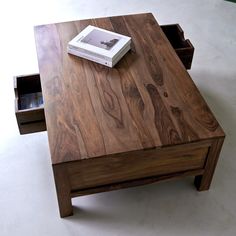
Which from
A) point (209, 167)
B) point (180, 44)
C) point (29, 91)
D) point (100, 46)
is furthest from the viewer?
A: point (180, 44)

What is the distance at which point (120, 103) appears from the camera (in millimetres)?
1352

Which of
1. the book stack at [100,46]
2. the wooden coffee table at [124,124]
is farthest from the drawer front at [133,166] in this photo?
the book stack at [100,46]

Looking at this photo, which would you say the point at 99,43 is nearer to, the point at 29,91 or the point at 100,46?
the point at 100,46

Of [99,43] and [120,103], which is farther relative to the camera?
[99,43]

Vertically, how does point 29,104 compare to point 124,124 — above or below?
below

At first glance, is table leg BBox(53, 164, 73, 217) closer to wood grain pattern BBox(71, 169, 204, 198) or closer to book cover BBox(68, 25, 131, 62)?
wood grain pattern BBox(71, 169, 204, 198)

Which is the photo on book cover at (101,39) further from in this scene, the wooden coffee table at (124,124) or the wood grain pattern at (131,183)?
the wood grain pattern at (131,183)

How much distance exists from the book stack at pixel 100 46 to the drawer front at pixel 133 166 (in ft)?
Answer: 1.51

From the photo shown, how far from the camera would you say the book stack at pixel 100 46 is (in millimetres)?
1498

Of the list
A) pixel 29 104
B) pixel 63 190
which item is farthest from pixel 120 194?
pixel 29 104

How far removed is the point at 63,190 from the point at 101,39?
713mm

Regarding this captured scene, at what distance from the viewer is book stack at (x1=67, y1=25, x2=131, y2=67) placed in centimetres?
150

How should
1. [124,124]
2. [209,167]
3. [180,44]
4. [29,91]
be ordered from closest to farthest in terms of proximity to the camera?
[124,124] → [209,167] → [29,91] → [180,44]

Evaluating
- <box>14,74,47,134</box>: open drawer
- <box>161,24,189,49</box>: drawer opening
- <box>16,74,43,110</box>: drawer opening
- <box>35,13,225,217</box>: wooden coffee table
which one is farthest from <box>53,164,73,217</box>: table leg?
<box>161,24,189,49</box>: drawer opening
